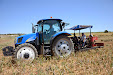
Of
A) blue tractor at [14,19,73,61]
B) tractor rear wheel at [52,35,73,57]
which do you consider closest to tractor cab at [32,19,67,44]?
blue tractor at [14,19,73,61]

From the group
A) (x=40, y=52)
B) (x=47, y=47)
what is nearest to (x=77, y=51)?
(x=47, y=47)

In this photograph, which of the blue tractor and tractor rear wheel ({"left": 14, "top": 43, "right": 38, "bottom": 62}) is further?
the blue tractor

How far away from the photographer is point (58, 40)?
5.27m

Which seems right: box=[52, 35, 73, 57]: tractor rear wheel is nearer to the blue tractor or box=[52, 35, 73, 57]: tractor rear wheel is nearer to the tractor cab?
the blue tractor

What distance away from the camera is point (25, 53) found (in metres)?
4.72

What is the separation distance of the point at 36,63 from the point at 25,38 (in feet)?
5.24

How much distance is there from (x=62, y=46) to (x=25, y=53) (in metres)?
1.99

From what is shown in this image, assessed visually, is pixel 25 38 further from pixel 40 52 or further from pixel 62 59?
pixel 62 59

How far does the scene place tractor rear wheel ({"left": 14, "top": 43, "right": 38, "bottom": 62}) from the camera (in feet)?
15.2

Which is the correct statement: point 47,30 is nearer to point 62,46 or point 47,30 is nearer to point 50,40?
point 50,40

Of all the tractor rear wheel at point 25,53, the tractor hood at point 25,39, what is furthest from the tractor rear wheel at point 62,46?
the tractor hood at point 25,39

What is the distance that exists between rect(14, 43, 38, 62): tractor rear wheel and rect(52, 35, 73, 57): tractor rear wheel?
3.64 ft

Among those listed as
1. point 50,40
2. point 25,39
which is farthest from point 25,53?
point 50,40

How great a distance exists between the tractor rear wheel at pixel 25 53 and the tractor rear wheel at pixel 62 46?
1.11 metres
